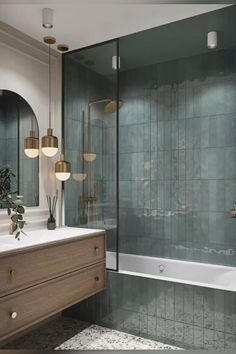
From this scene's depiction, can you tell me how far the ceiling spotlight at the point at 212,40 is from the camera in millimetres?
2494

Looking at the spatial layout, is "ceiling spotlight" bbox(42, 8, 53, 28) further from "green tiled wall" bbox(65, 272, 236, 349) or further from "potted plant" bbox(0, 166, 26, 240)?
"green tiled wall" bbox(65, 272, 236, 349)

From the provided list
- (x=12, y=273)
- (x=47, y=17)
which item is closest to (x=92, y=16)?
(x=47, y=17)

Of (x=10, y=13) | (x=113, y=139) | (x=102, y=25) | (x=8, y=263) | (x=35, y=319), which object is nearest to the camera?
(x=8, y=263)

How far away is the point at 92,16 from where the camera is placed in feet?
6.94

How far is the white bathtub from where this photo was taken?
2529 millimetres

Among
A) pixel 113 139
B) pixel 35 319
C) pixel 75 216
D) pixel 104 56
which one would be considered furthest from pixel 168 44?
pixel 35 319

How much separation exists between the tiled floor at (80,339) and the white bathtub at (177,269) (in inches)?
18.3

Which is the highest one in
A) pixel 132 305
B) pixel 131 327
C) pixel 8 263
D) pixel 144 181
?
pixel 144 181

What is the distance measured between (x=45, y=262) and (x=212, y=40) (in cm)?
210

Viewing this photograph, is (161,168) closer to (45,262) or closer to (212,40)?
(212,40)

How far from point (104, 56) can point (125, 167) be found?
41.9 inches

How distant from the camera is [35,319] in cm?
182

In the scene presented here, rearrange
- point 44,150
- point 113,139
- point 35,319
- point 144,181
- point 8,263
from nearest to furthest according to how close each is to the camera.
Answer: point 8,263 → point 35,319 → point 44,150 → point 113,139 → point 144,181

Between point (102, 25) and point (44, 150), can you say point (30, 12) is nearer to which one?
point (102, 25)
